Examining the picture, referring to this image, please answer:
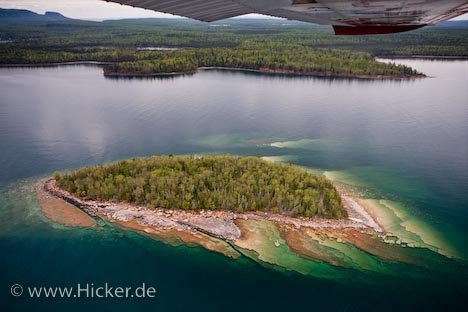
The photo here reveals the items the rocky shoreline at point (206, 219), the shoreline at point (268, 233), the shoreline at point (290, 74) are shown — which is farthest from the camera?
the shoreline at point (290, 74)

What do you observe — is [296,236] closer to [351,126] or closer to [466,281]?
[466,281]

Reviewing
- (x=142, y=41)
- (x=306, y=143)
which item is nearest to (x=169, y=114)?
(x=306, y=143)

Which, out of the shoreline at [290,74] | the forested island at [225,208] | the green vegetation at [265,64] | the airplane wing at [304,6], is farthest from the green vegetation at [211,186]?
the green vegetation at [265,64]

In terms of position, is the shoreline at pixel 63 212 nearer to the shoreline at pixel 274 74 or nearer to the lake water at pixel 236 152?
the lake water at pixel 236 152

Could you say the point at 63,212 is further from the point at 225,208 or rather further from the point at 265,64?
the point at 265,64

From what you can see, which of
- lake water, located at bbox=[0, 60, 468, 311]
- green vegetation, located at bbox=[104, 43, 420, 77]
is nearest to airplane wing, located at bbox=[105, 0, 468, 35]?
lake water, located at bbox=[0, 60, 468, 311]
